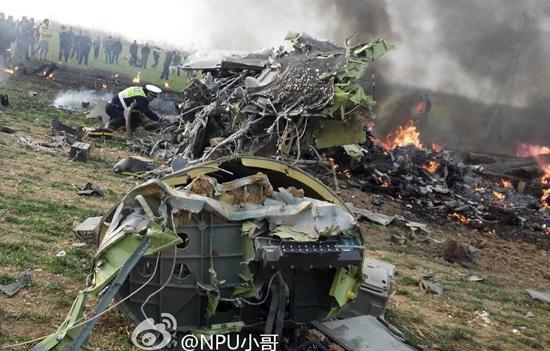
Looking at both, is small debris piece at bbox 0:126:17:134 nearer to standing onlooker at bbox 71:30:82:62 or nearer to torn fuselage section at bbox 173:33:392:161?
torn fuselage section at bbox 173:33:392:161

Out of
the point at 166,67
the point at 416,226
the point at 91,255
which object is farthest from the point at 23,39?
the point at 91,255

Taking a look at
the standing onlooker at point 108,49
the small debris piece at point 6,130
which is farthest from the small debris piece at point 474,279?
the standing onlooker at point 108,49

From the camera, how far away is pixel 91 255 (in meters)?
6.24

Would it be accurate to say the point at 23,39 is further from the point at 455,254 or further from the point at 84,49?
the point at 455,254

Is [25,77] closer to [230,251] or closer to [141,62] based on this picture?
[141,62]

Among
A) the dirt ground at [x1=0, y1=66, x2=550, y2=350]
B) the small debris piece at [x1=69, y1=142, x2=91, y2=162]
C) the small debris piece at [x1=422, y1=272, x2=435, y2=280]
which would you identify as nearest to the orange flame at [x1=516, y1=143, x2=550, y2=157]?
the dirt ground at [x1=0, y1=66, x2=550, y2=350]

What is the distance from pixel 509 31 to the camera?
86.3 ft

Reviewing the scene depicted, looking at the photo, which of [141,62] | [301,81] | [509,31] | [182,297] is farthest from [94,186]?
[509,31]

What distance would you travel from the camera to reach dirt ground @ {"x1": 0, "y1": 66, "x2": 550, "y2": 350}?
4957mm

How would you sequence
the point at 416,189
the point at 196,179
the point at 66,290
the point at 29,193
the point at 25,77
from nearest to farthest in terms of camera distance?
the point at 196,179 < the point at 66,290 < the point at 29,193 < the point at 416,189 < the point at 25,77

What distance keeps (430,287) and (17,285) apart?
214 inches

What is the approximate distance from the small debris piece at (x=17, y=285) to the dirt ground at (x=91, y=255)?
2.7 inches

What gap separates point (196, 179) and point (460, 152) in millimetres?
19049

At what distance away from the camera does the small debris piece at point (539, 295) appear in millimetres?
8414
